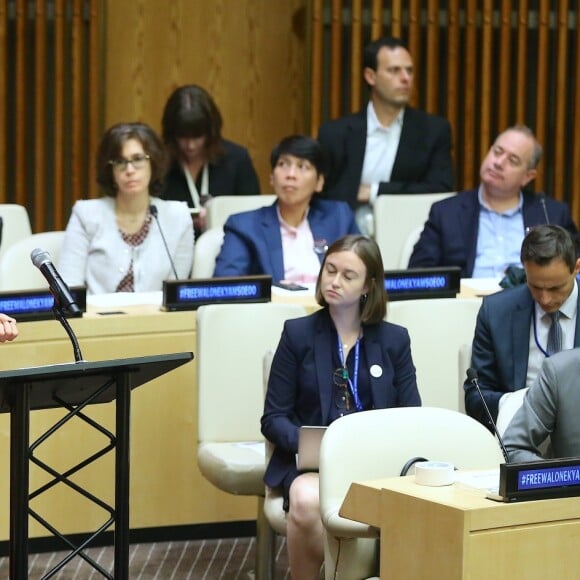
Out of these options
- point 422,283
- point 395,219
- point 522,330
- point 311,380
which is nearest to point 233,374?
point 311,380

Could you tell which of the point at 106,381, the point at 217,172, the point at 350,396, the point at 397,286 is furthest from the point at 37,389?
the point at 217,172

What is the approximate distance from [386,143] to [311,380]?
289cm

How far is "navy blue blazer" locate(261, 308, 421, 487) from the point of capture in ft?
14.8

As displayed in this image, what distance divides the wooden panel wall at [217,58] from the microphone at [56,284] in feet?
15.4

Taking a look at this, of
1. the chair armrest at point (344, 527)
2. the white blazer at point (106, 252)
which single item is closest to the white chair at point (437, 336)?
the white blazer at point (106, 252)

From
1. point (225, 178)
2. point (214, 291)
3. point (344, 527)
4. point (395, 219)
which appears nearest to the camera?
point (344, 527)

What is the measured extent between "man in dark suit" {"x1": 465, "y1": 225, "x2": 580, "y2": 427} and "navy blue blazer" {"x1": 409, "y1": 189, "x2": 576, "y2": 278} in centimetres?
154

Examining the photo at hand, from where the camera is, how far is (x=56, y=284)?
3.56 metres

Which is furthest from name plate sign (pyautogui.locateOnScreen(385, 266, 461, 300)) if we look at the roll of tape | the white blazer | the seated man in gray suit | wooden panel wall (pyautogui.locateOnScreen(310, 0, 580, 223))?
wooden panel wall (pyautogui.locateOnScreen(310, 0, 580, 223))

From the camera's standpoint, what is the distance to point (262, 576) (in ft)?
16.0

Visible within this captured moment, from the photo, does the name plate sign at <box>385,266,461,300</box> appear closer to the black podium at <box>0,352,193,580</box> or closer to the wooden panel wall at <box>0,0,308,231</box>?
the black podium at <box>0,352,193,580</box>

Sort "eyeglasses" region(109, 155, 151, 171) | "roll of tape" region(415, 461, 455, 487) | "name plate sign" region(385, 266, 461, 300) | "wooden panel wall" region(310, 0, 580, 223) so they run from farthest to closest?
"wooden panel wall" region(310, 0, 580, 223), "eyeglasses" region(109, 155, 151, 171), "name plate sign" region(385, 266, 461, 300), "roll of tape" region(415, 461, 455, 487)

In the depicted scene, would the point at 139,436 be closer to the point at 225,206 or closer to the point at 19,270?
the point at 19,270

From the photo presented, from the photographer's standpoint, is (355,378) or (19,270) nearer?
(355,378)
